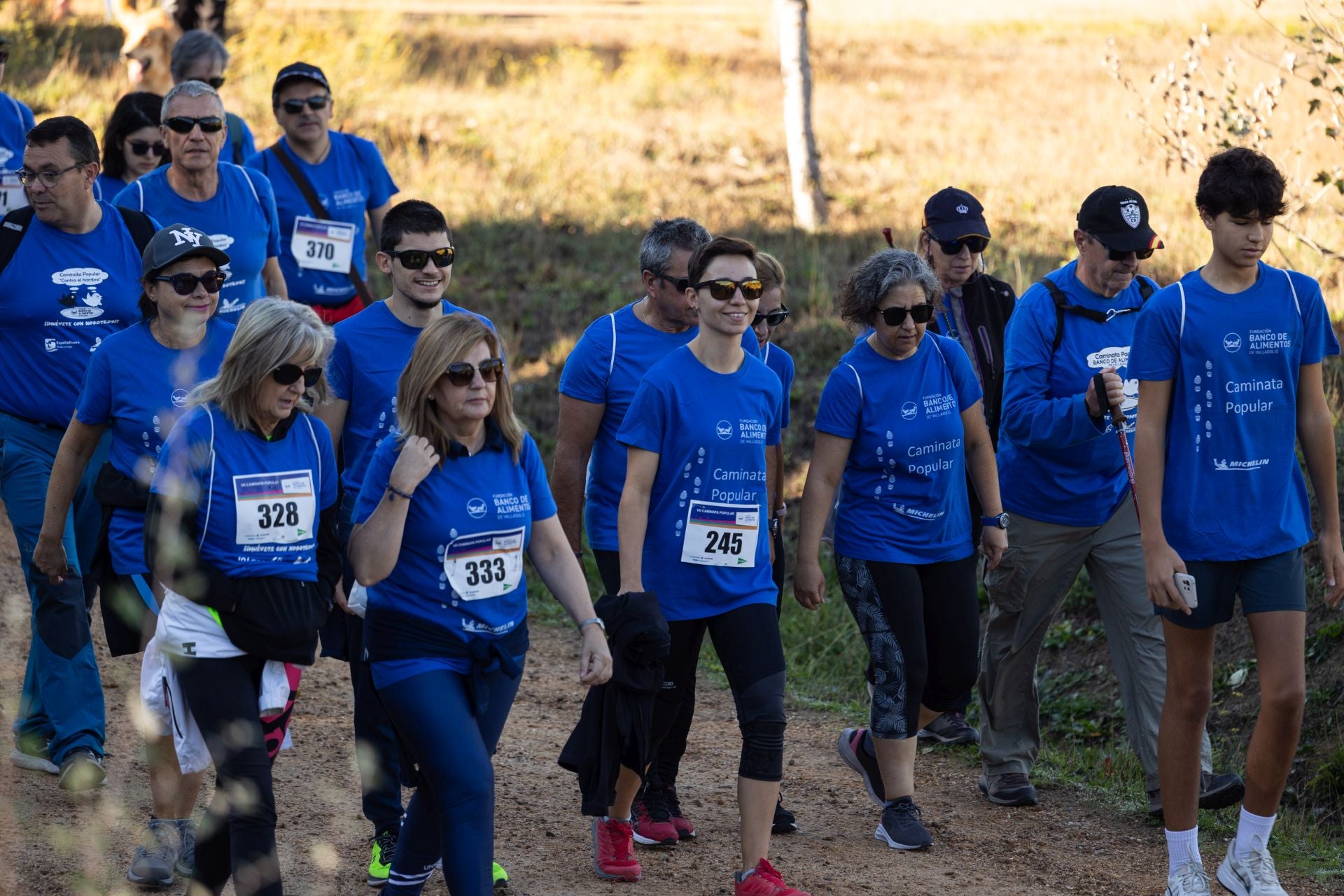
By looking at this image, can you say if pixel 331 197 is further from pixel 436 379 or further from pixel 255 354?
pixel 436 379

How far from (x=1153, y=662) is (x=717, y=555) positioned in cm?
205

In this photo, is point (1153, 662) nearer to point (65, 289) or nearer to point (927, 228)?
point (927, 228)

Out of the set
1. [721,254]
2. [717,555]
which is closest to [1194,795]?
[717,555]

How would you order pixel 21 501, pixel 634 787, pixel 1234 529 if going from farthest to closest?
pixel 21 501
pixel 634 787
pixel 1234 529

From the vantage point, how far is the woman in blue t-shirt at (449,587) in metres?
4.06

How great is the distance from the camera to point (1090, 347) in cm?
582

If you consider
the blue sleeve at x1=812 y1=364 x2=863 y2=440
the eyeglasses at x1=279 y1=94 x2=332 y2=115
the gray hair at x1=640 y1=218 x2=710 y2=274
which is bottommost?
→ the blue sleeve at x1=812 y1=364 x2=863 y2=440

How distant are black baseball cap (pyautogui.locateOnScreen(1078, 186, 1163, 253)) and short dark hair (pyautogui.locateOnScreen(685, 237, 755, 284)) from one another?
145 centimetres

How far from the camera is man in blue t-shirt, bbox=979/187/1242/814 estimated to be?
18.7 feet

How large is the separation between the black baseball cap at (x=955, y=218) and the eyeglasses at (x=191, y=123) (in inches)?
114

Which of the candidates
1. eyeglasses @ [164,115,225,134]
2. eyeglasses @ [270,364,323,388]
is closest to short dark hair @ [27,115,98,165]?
eyeglasses @ [164,115,225,134]

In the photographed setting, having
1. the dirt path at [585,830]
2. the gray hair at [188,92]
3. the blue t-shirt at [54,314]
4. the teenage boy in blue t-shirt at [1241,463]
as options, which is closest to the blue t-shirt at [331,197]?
the gray hair at [188,92]

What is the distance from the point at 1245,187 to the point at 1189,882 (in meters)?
2.21

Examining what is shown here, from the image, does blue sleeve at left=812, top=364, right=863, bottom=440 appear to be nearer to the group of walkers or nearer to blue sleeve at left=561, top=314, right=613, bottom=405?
the group of walkers
